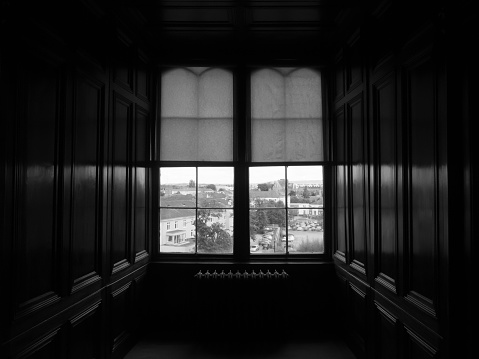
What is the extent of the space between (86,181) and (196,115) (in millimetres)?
1912

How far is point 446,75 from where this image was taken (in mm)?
2105

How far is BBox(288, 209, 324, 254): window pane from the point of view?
14.6ft

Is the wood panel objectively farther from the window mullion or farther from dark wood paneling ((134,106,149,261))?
dark wood paneling ((134,106,149,261))

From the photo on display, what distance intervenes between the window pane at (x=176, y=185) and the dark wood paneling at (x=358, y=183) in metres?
1.86

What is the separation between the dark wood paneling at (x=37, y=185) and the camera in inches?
83.7

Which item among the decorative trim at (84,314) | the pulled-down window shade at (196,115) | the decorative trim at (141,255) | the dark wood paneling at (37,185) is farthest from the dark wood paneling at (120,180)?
the dark wood paneling at (37,185)

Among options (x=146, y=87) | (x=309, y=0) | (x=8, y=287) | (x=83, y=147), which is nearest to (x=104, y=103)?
(x=83, y=147)

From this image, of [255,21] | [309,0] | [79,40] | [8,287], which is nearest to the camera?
[8,287]

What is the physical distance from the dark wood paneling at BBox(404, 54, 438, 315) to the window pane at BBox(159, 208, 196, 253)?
2.58 m

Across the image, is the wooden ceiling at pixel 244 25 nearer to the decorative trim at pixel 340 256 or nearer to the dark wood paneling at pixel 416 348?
the decorative trim at pixel 340 256

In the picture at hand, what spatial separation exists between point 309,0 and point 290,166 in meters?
1.84

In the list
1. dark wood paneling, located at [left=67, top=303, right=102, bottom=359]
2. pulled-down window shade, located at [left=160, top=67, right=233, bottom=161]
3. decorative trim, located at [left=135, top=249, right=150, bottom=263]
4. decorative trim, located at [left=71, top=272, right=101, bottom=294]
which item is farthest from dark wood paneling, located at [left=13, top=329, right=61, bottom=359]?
pulled-down window shade, located at [left=160, top=67, right=233, bottom=161]

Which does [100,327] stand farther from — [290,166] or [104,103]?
[290,166]

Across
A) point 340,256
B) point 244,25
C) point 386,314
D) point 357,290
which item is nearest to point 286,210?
point 340,256
